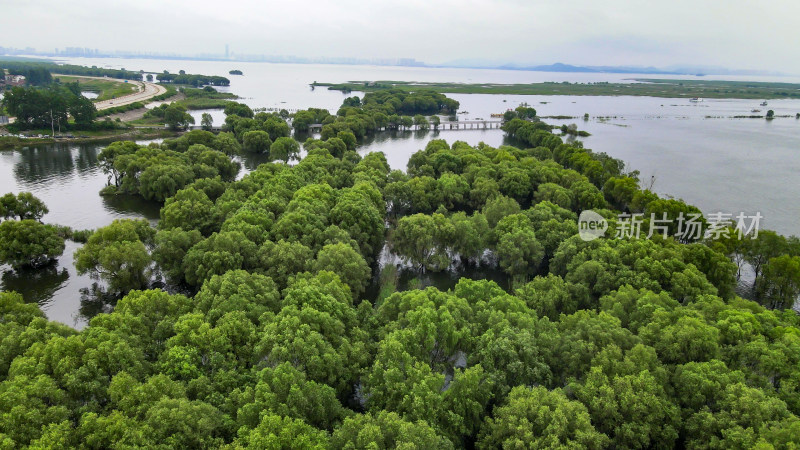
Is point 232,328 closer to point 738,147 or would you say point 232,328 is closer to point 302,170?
point 302,170

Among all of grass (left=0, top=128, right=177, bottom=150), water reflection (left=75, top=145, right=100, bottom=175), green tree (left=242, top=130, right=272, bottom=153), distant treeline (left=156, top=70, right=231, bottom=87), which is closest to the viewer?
water reflection (left=75, top=145, right=100, bottom=175)

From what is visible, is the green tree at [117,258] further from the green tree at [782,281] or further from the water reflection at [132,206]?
the green tree at [782,281]

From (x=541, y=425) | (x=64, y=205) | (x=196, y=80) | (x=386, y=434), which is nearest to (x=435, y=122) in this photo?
(x=64, y=205)

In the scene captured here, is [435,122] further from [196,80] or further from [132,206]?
[196,80]

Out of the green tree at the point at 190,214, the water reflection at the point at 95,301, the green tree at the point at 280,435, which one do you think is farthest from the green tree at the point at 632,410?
the water reflection at the point at 95,301

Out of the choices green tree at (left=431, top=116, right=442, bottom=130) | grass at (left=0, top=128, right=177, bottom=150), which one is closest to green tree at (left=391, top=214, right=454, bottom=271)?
grass at (left=0, top=128, right=177, bottom=150)

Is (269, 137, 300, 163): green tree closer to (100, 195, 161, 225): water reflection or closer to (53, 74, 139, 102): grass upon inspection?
(100, 195, 161, 225): water reflection
